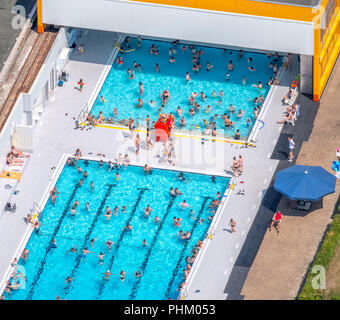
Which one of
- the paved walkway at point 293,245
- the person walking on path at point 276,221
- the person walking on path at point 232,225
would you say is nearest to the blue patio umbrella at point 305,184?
the person walking on path at point 276,221

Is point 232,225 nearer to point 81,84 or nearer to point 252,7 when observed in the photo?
point 252,7

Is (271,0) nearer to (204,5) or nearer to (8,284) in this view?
(204,5)

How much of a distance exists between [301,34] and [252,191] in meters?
10.7

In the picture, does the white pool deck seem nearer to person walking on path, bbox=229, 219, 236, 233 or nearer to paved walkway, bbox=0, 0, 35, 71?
person walking on path, bbox=229, 219, 236, 233

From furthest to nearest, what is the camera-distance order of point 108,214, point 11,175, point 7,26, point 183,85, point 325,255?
point 7,26 < point 183,85 < point 11,175 < point 108,214 < point 325,255

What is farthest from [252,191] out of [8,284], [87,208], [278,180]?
[8,284]

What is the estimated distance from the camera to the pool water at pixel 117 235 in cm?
6819

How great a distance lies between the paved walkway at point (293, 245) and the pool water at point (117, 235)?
4032mm

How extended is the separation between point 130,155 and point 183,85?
287 inches

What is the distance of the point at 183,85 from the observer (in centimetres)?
8075

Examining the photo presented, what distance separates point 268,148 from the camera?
76188 millimetres

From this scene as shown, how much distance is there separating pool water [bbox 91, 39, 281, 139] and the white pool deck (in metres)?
1.20

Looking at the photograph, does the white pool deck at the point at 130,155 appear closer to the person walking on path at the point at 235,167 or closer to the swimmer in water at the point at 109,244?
the person walking on path at the point at 235,167

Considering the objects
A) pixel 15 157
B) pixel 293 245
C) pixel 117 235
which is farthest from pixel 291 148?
pixel 15 157
